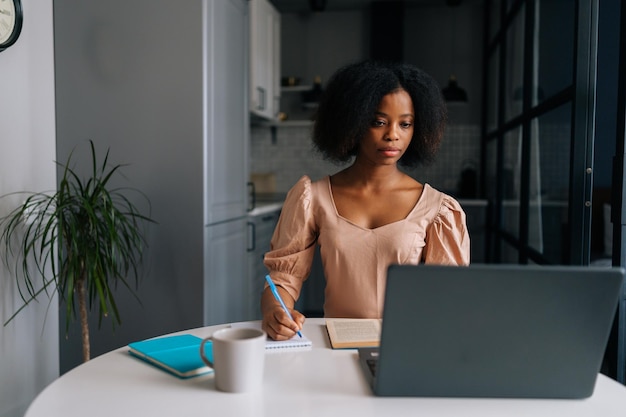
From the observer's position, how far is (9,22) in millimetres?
1920

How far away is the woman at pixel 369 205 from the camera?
142 cm

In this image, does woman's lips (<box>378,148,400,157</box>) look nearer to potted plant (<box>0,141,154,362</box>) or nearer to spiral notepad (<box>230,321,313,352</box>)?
spiral notepad (<box>230,321,313,352</box>)

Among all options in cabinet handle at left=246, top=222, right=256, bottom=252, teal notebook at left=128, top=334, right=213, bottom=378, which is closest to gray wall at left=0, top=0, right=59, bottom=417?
cabinet handle at left=246, top=222, right=256, bottom=252

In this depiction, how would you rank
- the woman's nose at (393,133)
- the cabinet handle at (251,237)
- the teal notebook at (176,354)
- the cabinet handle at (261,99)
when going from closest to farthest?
1. the teal notebook at (176,354)
2. the woman's nose at (393,133)
3. the cabinet handle at (251,237)
4. the cabinet handle at (261,99)

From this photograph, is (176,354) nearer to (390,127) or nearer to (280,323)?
(280,323)

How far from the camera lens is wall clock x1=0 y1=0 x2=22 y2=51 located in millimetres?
1879

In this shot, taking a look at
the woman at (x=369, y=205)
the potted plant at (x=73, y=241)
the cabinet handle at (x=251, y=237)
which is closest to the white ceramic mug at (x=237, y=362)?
the woman at (x=369, y=205)

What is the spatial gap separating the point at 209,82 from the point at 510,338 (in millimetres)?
1920

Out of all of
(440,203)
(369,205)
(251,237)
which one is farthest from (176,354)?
(251,237)

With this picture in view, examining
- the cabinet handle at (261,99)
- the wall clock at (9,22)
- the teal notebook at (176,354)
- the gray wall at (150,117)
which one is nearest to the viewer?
the teal notebook at (176,354)

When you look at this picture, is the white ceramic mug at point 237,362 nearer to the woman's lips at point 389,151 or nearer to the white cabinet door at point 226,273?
the woman's lips at point 389,151

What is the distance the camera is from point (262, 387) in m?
0.86

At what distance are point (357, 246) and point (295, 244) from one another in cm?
17

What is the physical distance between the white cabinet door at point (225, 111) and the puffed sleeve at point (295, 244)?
926 mm
